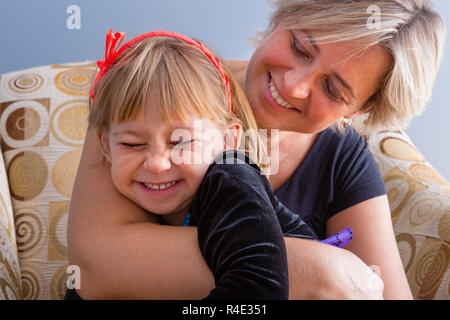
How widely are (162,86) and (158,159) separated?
0.14 metres

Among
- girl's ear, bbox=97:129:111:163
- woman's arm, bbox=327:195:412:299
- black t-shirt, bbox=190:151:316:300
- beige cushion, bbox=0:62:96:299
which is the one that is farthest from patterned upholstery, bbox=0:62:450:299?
black t-shirt, bbox=190:151:316:300

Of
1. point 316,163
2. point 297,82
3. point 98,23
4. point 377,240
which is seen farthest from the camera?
point 98,23

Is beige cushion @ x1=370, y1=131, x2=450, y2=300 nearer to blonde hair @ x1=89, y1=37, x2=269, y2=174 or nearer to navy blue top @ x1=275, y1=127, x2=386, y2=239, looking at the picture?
navy blue top @ x1=275, y1=127, x2=386, y2=239

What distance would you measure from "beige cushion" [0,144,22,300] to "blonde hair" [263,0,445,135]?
0.84 metres

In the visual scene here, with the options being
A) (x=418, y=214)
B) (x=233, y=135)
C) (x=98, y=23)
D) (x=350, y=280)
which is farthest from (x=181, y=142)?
(x=98, y=23)

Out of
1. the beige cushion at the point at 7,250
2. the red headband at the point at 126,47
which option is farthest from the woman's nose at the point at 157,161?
the beige cushion at the point at 7,250

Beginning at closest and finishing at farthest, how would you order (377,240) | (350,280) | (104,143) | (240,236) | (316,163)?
(240,236), (350,280), (104,143), (377,240), (316,163)

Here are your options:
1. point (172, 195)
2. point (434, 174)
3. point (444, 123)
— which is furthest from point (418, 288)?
point (444, 123)

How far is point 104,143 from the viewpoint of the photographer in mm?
979

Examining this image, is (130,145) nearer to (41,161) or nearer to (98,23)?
(41,161)

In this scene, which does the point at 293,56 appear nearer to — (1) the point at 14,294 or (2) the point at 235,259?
(2) the point at 235,259

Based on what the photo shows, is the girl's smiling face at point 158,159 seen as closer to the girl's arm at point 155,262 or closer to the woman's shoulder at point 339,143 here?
the girl's arm at point 155,262

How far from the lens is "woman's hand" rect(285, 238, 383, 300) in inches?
32.0

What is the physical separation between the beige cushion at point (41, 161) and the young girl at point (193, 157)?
542 millimetres
